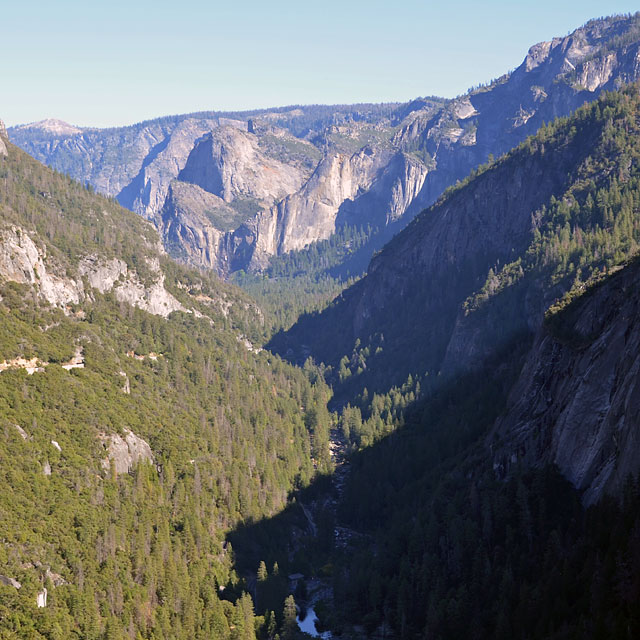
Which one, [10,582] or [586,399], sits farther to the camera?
[10,582]

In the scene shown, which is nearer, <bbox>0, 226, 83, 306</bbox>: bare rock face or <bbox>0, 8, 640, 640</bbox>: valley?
<bbox>0, 8, 640, 640</bbox>: valley

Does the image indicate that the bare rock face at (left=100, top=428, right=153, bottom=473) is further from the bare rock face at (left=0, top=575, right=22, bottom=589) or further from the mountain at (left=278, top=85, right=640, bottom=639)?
the mountain at (left=278, top=85, right=640, bottom=639)

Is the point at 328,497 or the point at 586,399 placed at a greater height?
the point at 586,399

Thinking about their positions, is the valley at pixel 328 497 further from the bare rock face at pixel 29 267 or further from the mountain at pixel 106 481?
the bare rock face at pixel 29 267

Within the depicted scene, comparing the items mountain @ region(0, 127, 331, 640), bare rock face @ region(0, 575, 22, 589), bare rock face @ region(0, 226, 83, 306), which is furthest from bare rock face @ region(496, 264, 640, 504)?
bare rock face @ region(0, 226, 83, 306)

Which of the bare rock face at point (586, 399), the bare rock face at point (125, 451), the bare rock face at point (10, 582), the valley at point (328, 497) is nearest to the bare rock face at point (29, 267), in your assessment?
the valley at point (328, 497)

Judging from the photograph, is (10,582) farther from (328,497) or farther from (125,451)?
(328,497)

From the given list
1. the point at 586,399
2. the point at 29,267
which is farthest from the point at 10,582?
the point at 29,267

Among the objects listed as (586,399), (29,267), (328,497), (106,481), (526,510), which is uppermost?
(29,267)
